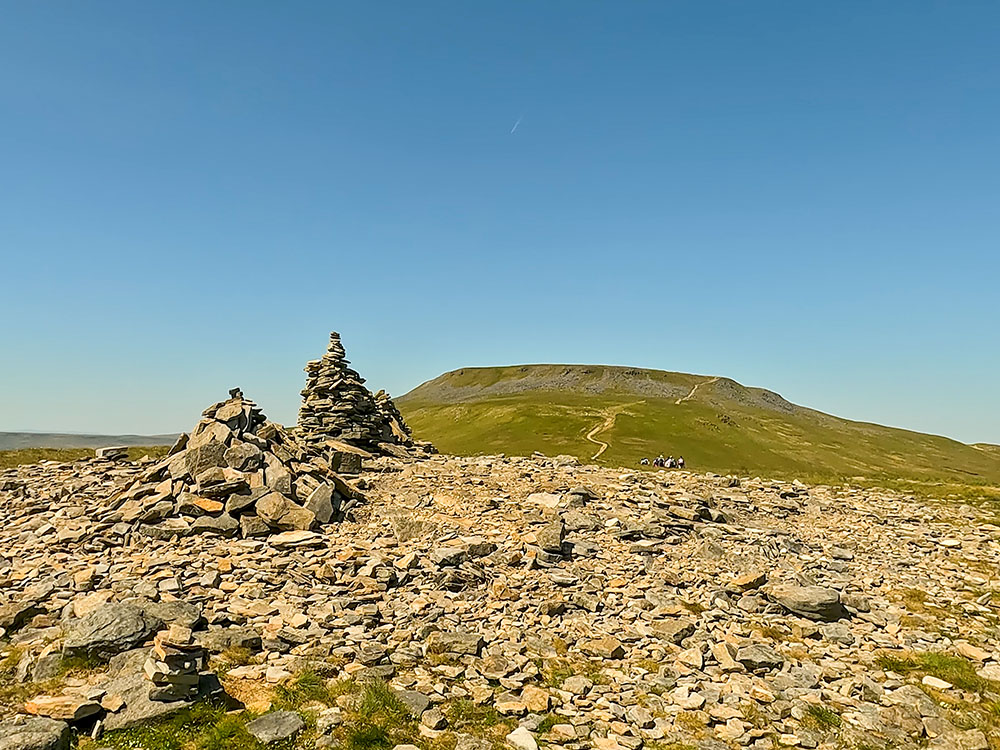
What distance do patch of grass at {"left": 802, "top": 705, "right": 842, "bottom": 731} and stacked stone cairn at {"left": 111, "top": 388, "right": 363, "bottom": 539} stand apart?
14598mm

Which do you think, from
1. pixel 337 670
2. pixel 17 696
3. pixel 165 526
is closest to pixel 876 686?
pixel 337 670

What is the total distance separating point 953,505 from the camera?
30.1 m

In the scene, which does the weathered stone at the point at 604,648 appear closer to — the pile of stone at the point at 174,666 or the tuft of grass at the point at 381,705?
the tuft of grass at the point at 381,705

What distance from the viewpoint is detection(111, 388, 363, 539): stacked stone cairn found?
18078 mm

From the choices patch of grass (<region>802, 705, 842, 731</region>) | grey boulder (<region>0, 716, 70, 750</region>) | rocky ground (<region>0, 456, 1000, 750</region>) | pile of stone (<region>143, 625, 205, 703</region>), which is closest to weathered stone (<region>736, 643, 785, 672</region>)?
rocky ground (<region>0, 456, 1000, 750</region>)

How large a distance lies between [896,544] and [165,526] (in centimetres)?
2719

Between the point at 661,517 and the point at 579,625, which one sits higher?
the point at 661,517

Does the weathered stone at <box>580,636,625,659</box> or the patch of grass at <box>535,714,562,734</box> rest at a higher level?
the weathered stone at <box>580,636,625,659</box>

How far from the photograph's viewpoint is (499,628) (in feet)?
45.0

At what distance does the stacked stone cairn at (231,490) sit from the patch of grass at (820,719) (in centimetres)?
1460

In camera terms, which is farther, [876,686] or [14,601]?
[14,601]

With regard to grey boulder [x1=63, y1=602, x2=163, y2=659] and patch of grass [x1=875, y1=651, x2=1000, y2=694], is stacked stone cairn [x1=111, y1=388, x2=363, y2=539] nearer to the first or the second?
grey boulder [x1=63, y1=602, x2=163, y2=659]

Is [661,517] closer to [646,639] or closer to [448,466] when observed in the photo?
[646,639]

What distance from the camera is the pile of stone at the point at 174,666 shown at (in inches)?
370
